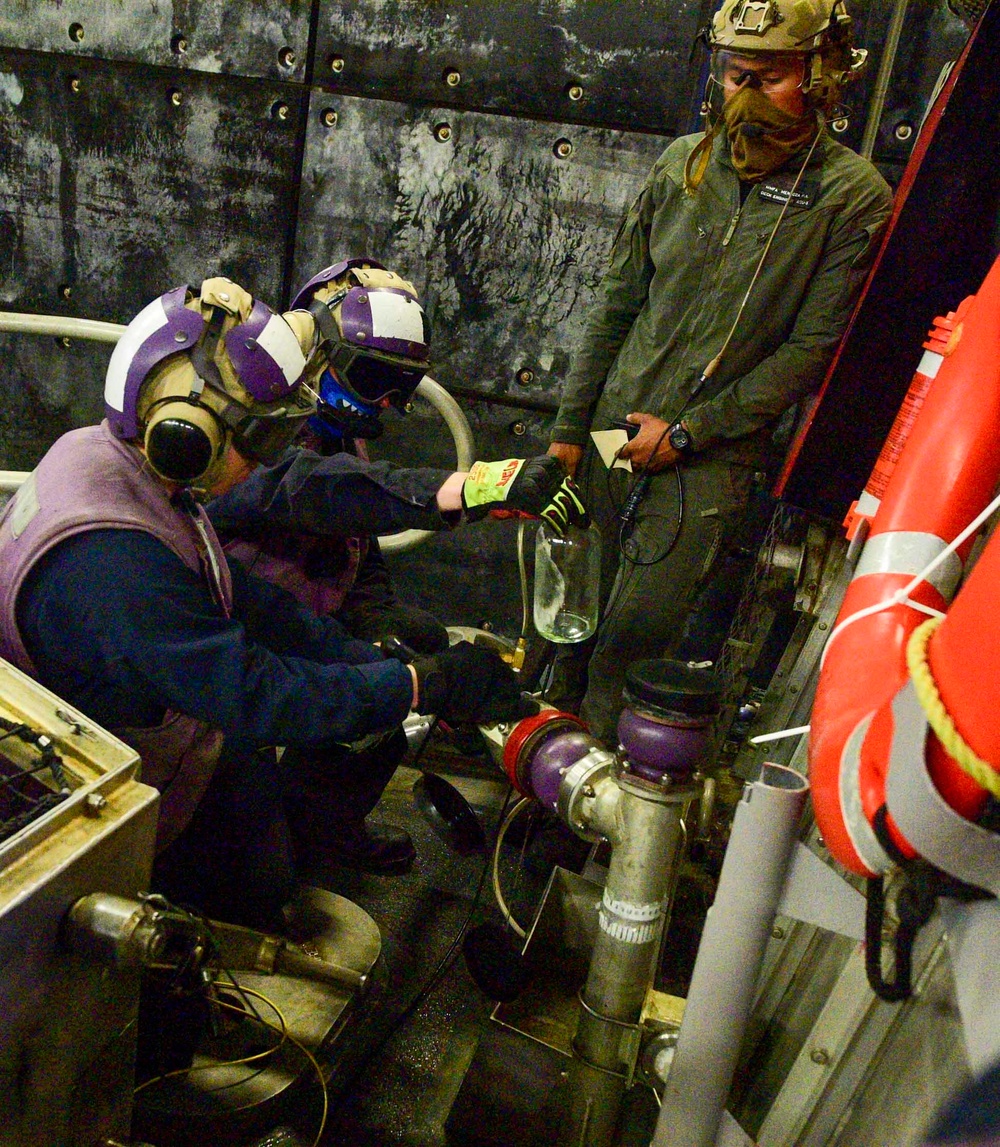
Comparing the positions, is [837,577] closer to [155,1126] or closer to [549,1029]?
[549,1029]

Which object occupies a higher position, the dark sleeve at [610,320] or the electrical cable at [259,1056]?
the dark sleeve at [610,320]

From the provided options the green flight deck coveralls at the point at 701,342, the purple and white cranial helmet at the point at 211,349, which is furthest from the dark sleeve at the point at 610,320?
the purple and white cranial helmet at the point at 211,349

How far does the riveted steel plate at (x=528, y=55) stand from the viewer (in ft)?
11.4

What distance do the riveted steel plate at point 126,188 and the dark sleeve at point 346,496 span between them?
1.79m

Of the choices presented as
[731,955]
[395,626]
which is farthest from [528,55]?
[731,955]

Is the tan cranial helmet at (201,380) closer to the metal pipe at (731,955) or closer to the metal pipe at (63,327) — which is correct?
the metal pipe at (731,955)

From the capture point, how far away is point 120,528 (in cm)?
180

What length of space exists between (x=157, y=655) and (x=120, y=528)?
265mm

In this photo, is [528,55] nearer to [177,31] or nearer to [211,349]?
[177,31]

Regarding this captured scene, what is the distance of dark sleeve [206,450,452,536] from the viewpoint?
2.61 meters

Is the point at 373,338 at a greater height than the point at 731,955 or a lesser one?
greater

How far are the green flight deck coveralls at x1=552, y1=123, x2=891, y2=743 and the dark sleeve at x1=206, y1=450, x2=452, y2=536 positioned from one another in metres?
0.83

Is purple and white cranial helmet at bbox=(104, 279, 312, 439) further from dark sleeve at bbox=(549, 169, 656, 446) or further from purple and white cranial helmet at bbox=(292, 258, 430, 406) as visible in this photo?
dark sleeve at bbox=(549, 169, 656, 446)

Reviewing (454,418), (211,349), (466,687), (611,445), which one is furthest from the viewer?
(454,418)
